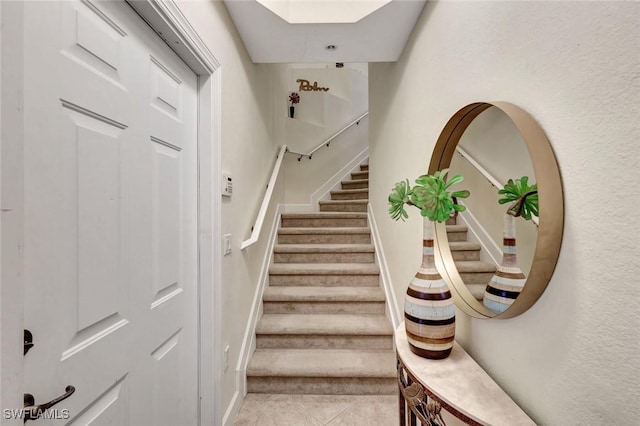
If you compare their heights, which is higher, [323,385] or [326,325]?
[326,325]


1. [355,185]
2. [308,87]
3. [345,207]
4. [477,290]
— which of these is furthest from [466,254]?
[308,87]

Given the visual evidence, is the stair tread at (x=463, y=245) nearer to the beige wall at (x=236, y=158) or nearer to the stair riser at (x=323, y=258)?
the beige wall at (x=236, y=158)

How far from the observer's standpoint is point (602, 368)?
540mm

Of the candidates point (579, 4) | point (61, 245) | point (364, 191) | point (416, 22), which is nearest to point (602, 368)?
point (579, 4)

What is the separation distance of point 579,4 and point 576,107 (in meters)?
0.23

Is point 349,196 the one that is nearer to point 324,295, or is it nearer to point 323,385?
point 324,295

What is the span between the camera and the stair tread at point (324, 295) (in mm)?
2145

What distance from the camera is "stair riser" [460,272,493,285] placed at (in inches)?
35.0

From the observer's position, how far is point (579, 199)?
60 centimetres

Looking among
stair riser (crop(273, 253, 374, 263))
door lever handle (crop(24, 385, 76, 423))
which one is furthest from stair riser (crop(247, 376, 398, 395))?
door lever handle (crop(24, 385, 76, 423))

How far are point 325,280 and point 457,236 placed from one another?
59.3 inches

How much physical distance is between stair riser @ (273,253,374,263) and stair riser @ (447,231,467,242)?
5.04 ft

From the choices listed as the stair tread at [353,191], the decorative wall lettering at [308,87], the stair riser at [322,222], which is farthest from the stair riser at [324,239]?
the decorative wall lettering at [308,87]

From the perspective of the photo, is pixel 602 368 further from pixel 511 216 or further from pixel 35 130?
pixel 35 130
